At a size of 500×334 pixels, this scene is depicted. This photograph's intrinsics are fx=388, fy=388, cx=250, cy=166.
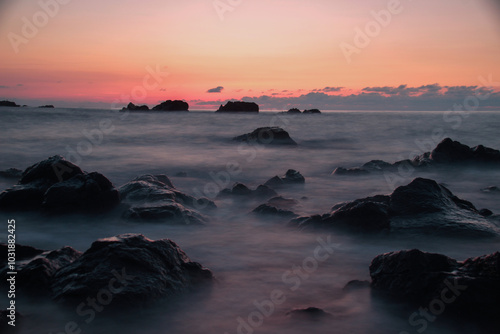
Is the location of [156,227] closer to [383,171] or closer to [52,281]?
[52,281]

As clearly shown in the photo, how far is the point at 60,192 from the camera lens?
23.2ft

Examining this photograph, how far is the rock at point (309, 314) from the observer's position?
140 inches

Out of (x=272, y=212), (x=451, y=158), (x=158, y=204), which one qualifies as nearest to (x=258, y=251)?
(x=272, y=212)

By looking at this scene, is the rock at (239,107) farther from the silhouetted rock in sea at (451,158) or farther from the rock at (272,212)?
the rock at (272,212)

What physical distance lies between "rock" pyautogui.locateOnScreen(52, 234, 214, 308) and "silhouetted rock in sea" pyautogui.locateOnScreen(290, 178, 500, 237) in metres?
2.88

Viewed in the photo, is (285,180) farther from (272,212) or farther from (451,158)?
(451,158)

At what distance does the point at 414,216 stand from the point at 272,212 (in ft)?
8.01

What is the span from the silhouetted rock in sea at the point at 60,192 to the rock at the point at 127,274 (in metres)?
3.37

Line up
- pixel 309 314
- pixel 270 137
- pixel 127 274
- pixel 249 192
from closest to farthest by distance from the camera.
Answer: pixel 309 314, pixel 127 274, pixel 249 192, pixel 270 137

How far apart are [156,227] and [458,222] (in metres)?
4.81

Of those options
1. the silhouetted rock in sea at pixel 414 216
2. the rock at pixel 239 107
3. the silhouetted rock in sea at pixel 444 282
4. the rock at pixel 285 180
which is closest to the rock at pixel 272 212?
the silhouetted rock in sea at pixel 414 216

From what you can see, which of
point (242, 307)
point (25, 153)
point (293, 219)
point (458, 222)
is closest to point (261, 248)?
point (293, 219)

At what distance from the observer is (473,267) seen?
12.3ft

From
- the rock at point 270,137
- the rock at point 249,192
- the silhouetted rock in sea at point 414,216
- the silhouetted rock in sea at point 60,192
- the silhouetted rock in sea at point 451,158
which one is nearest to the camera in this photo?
the silhouetted rock in sea at point 414,216
